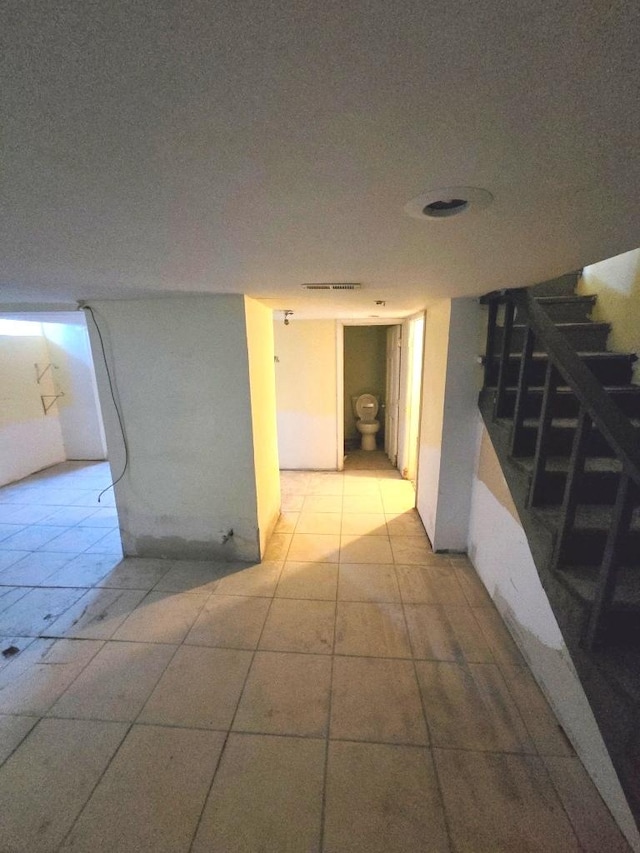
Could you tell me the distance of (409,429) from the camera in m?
4.13

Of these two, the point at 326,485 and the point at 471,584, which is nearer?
the point at 471,584

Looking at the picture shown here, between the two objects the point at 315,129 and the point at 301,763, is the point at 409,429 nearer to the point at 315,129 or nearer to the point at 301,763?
the point at 301,763

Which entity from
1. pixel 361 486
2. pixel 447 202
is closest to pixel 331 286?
pixel 447 202

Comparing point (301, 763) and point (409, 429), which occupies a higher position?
point (409, 429)

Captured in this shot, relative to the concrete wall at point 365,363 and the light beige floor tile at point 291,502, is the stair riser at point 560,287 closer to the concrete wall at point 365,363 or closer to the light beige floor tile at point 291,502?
the light beige floor tile at point 291,502

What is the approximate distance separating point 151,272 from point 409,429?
3.33m

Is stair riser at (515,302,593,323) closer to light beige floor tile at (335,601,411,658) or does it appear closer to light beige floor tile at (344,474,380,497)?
light beige floor tile at (335,601,411,658)

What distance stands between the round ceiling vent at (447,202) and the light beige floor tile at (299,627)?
2.01 meters

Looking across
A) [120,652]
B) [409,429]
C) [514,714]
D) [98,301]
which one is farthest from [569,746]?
[98,301]

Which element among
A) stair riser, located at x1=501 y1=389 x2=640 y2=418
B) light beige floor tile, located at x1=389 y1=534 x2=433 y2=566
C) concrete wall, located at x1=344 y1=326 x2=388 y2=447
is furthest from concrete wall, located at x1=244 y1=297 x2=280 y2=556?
concrete wall, located at x1=344 y1=326 x2=388 y2=447

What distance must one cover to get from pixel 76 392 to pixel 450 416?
5.24 meters

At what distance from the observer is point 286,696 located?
1.55 m

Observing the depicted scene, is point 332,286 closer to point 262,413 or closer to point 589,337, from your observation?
point 262,413

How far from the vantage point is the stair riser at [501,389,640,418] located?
1696 millimetres
